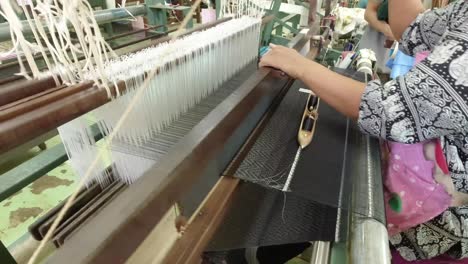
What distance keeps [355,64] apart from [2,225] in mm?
2441

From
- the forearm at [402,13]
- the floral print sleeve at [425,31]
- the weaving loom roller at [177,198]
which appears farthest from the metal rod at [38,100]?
the forearm at [402,13]

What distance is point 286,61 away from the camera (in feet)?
2.77

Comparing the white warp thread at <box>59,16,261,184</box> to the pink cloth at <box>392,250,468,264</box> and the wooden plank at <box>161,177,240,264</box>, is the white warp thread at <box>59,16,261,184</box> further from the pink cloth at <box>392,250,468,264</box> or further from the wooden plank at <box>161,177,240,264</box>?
the pink cloth at <box>392,250,468,264</box>

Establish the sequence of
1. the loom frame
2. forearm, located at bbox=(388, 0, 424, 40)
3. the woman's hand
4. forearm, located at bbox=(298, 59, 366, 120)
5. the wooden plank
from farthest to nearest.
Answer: forearm, located at bbox=(388, 0, 424, 40) < the woman's hand < forearm, located at bbox=(298, 59, 366, 120) < the wooden plank < the loom frame

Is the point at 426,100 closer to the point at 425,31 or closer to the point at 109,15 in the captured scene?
the point at 425,31

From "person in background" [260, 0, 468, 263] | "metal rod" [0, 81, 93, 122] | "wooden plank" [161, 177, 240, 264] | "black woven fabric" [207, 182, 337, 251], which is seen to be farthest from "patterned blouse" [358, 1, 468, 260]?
"metal rod" [0, 81, 93, 122]

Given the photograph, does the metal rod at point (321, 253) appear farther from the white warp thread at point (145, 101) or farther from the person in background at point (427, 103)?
the white warp thread at point (145, 101)

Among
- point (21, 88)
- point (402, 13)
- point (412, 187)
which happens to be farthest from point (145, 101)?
point (402, 13)

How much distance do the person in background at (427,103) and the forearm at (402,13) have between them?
11 cm

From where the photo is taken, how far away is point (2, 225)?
67.8 inches

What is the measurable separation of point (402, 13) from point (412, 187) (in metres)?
0.76

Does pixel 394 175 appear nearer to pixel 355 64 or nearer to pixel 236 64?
pixel 236 64

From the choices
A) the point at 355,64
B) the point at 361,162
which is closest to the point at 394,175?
the point at 361,162

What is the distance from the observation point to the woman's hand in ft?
2.67
